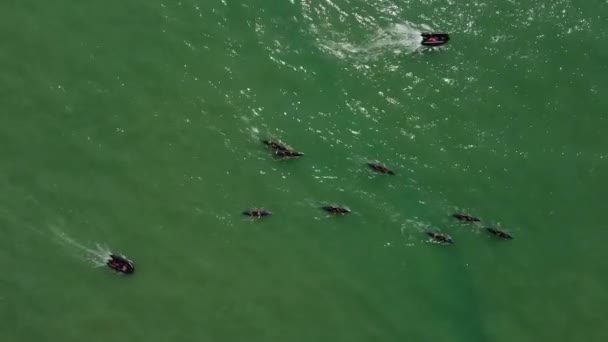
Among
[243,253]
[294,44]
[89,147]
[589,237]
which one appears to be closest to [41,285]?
[89,147]

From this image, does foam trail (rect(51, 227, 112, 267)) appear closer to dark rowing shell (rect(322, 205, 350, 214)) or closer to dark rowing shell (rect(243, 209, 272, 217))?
dark rowing shell (rect(243, 209, 272, 217))

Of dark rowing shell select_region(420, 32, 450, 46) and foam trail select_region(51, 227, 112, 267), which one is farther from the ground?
dark rowing shell select_region(420, 32, 450, 46)

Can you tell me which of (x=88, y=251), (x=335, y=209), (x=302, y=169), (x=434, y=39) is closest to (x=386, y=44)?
(x=434, y=39)

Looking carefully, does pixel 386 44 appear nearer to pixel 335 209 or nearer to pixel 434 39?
pixel 434 39

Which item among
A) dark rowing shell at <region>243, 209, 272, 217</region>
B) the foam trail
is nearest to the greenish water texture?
the foam trail

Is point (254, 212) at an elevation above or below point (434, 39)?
below

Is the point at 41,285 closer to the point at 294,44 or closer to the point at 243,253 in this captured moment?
the point at 243,253

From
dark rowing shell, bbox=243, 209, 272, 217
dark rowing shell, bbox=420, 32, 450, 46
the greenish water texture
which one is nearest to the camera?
the greenish water texture

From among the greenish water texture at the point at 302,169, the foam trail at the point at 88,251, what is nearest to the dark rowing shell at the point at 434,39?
the greenish water texture at the point at 302,169
